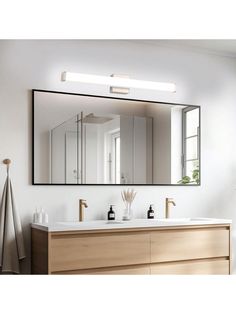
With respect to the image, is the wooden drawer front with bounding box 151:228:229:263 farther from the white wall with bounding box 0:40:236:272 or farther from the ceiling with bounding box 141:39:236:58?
the ceiling with bounding box 141:39:236:58

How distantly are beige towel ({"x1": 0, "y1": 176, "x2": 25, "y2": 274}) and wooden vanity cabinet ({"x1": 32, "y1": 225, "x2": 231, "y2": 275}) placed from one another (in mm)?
128

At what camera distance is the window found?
4207 mm

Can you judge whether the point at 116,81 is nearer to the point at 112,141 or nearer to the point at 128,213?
the point at 112,141

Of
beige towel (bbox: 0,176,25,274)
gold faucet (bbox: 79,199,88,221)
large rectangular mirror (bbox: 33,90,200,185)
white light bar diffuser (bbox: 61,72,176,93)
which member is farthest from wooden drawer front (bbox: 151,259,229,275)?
white light bar diffuser (bbox: 61,72,176,93)

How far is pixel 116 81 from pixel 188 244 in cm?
154

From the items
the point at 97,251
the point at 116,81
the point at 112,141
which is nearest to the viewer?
the point at 97,251

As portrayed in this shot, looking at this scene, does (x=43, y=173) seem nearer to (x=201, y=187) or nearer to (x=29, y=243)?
(x=29, y=243)

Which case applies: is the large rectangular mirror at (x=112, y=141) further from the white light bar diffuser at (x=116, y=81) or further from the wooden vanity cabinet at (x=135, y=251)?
the wooden vanity cabinet at (x=135, y=251)

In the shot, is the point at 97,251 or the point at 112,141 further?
the point at 112,141

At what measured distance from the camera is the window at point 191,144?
4.21 meters

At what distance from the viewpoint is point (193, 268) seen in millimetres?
3547

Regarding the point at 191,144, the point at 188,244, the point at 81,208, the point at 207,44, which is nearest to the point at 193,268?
the point at 188,244
